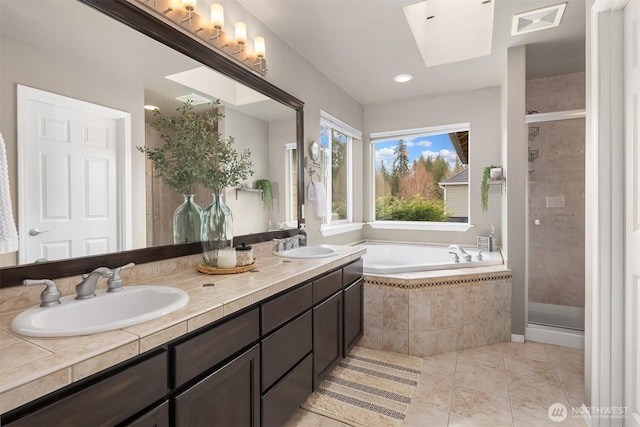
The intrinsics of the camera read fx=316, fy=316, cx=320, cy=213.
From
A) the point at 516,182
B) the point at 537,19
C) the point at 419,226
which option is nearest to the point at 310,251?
the point at 516,182

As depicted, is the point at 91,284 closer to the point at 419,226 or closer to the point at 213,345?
the point at 213,345

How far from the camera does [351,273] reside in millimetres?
2244

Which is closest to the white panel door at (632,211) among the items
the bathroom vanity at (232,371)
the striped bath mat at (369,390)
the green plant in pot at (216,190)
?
the striped bath mat at (369,390)

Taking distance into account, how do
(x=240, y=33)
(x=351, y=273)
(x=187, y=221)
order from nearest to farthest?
1. (x=187, y=221)
2. (x=240, y=33)
3. (x=351, y=273)

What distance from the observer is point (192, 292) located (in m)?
1.24

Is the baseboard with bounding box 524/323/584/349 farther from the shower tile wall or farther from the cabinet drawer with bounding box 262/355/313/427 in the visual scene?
the cabinet drawer with bounding box 262/355/313/427

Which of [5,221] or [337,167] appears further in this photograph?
[337,167]

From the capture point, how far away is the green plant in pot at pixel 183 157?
1524mm

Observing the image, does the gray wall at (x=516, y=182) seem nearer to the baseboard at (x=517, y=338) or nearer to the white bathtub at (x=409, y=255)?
the baseboard at (x=517, y=338)

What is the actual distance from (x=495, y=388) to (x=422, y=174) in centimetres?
258

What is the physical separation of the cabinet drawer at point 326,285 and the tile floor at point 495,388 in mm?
669

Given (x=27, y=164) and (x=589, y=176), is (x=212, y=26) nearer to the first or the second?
(x=27, y=164)

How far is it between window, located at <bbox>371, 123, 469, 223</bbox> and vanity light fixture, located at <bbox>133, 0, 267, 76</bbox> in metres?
2.34

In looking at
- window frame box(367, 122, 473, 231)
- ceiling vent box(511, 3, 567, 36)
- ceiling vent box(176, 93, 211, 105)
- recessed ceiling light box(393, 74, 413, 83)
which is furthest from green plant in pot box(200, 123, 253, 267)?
window frame box(367, 122, 473, 231)
